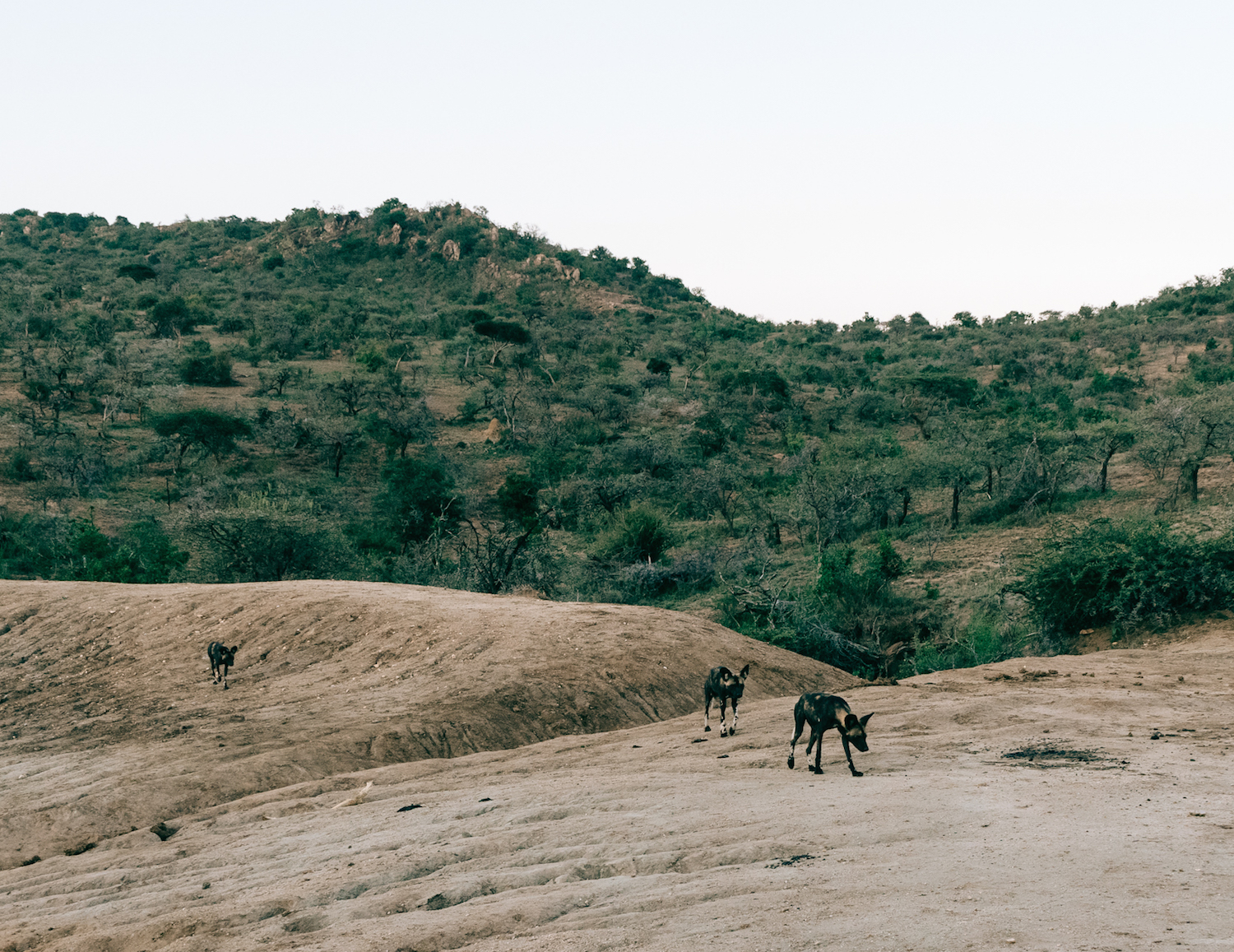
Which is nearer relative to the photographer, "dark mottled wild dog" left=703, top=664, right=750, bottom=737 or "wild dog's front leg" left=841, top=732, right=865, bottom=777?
"wild dog's front leg" left=841, top=732, right=865, bottom=777

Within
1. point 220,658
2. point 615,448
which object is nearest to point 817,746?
point 220,658

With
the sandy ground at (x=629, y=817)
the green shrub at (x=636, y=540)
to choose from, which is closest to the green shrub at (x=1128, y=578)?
the sandy ground at (x=629, y=817)

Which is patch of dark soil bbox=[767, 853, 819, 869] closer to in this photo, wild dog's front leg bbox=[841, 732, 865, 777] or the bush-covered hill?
wild dog's front leg bbox=[841, 732, 865, 777]

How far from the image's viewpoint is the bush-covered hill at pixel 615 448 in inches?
845

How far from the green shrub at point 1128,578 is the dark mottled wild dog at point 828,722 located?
9946mm

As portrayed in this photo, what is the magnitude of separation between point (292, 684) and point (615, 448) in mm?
25282

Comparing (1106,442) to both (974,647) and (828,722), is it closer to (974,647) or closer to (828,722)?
(974,647)

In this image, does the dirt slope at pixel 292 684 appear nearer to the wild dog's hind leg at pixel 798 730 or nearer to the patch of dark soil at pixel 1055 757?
the wild dog's hind leg at pixel 798 730

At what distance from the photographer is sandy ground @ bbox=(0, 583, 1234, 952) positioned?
13.7 ft

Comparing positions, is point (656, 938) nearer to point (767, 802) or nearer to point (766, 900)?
point (766, 900)

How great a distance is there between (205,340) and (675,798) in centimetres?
5086

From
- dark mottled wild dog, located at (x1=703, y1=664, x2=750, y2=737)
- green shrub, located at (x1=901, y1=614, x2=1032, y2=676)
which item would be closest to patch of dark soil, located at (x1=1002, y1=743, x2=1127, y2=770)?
dark mottled wild dog, located at (x1=703, y1=664, x2=750, y2=737)

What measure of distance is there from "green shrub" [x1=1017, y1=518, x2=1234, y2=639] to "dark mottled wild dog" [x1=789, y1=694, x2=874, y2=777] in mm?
9946

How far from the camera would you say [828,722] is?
7195 mm
